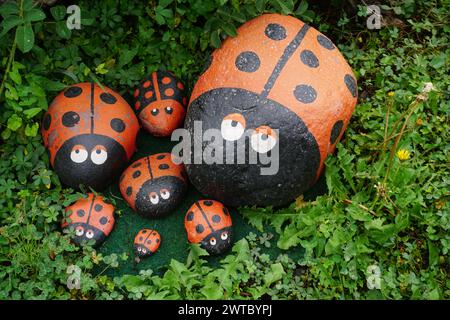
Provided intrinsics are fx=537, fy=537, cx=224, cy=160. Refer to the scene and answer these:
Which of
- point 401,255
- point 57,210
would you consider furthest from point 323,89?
point 57,210

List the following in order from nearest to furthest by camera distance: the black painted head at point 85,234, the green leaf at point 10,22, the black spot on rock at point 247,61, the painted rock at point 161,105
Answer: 1. the green leaf at point 10,22
2. the black spot on rock at point 247,61
3. the black painted head at point 85,234
4. the painted rock at point 161,105

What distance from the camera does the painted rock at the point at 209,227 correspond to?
12.2 feet

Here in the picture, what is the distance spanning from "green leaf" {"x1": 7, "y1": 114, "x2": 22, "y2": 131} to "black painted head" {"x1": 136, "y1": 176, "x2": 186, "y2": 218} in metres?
0.98

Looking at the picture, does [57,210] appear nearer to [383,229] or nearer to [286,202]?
[286,202]

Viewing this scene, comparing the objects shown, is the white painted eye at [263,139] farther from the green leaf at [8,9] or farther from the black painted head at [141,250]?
the green leaf at [8,9]

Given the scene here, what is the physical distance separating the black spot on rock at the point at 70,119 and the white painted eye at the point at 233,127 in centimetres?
110

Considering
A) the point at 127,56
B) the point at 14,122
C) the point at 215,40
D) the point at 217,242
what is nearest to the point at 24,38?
the point at 14,122

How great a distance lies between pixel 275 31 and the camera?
3.79 meters

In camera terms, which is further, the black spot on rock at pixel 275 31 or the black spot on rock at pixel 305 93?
the black spot on rock at pixel 275 31

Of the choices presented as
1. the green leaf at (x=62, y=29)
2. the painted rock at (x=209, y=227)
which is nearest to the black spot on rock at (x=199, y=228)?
the painted rock at (x=209, y=227)

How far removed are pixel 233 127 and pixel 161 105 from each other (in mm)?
851

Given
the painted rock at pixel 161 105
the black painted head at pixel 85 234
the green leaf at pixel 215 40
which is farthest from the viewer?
the painted rock at pixel 161 105

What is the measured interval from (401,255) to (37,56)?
302cm

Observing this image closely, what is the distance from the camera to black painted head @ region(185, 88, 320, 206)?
3.54 m
